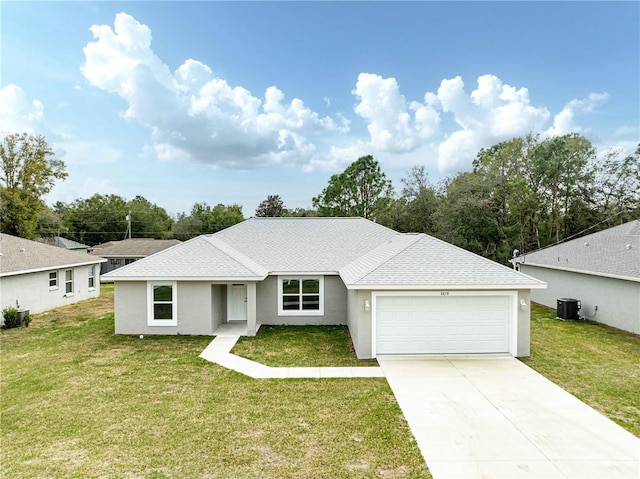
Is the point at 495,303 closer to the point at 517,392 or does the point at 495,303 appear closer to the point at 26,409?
the point at 517,392

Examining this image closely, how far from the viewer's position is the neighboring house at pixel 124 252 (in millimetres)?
32031

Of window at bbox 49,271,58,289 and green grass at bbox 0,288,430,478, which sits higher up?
window at bbox 49,271,58,289

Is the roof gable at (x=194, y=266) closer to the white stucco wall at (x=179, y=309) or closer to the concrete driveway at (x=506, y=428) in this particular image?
the white stucco wall at (x=179, y=309)

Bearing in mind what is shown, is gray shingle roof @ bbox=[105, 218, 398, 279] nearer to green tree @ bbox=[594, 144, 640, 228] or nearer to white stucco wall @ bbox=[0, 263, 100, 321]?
white stucco wall @ bbox=[0, 263, 100, 321]

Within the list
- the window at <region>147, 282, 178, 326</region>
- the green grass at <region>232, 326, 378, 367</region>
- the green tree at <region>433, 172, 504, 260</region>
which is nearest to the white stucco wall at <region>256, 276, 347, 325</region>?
the green grass at <region>232, 326, 378, 367</region>

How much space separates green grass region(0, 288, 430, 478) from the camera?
5.07 m

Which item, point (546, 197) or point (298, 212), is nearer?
point (546, 197)

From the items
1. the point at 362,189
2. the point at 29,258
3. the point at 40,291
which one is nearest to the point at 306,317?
the point at 40,291

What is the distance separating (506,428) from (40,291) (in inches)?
789

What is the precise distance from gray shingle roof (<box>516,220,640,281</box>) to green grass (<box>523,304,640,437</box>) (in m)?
2.41

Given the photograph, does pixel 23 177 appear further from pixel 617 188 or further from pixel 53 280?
pixel 617 188

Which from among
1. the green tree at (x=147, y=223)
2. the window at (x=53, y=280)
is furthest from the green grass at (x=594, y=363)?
the green tree at (x=147, y=223)

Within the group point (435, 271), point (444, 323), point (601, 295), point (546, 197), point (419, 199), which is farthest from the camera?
point (419, 199)

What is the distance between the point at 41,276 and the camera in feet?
54.2
